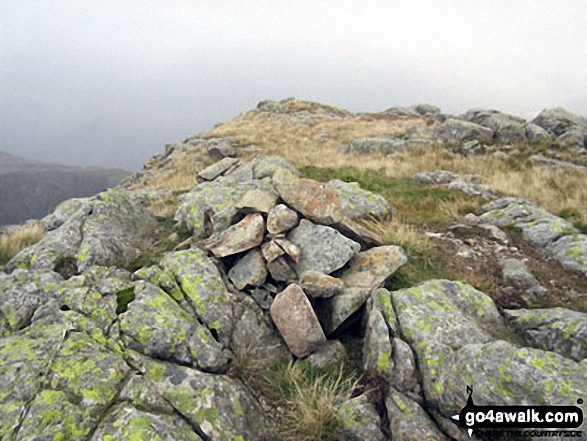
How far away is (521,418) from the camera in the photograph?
4.65 m

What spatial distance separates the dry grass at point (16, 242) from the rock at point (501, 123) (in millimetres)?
32152

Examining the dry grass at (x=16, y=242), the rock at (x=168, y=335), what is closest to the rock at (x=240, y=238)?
the rock at (x=168, y=335)

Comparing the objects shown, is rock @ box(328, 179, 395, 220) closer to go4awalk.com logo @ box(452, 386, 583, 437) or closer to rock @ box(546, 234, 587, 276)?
rock @ box(546, 234, 587, 276)

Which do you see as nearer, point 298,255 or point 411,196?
point 298,255

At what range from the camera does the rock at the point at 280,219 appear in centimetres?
819

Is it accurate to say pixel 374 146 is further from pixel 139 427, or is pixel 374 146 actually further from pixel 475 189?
pixel 139 427

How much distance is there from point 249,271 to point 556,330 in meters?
5.87

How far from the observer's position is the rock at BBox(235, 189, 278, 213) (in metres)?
8.62

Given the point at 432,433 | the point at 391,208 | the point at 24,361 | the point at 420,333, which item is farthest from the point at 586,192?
the point at 24,361

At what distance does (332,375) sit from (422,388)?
1.52m

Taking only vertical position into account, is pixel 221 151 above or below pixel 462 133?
below

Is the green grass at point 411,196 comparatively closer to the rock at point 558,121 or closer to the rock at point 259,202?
the rock at point 259,202

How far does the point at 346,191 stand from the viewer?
12.0 metres

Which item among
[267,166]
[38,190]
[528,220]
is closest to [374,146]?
[267,166]
